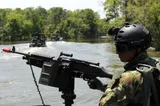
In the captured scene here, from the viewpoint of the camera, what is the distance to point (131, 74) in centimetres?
291

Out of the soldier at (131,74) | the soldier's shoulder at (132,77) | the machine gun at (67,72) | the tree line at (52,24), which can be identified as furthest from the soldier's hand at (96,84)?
the tree line at (52,24)

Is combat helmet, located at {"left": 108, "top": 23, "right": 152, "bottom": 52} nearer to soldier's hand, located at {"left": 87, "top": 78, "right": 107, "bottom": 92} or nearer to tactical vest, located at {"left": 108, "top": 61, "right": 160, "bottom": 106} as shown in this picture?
tactical vest, located at {"left": 108, "top": 61, "right": 160, "bottom": 106}

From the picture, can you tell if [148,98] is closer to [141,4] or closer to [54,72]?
→ [54,72]

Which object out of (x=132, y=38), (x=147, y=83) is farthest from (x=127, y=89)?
(x=132, y=38)

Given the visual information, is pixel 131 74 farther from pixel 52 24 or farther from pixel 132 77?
pixel 52 24

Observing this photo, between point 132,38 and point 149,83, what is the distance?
1.35ft

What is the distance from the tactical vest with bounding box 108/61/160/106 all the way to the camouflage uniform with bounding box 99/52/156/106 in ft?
0.09

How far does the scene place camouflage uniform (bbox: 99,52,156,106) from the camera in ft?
9.53

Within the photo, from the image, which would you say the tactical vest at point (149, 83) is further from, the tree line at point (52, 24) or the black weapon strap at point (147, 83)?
the tree line at point (52, 24)

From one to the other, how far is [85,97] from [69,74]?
8867mm

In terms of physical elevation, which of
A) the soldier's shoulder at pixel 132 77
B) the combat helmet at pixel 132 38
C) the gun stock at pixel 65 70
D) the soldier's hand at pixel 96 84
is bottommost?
the soldier's hand at pixel 96 84

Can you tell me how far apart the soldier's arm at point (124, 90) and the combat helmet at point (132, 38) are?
0.26m

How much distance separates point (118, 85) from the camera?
2980mm

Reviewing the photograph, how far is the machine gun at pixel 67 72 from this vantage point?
468 cm
